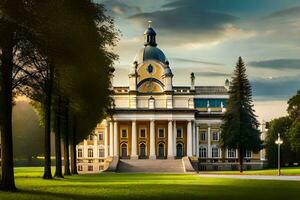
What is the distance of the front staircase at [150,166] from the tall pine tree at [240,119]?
432 inches

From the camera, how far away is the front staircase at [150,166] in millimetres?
95562

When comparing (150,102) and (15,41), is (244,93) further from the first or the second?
(15,41)

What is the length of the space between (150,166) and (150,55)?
84.8ft

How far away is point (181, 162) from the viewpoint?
103 metres

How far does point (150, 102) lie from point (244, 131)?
27383 millimetres

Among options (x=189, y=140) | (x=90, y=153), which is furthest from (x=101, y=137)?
(x=189, y=140)

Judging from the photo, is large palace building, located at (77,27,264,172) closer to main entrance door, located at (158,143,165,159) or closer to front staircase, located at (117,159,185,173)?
main entrance door, located at (158,143,165,159)

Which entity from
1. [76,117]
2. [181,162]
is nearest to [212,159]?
[181,162]

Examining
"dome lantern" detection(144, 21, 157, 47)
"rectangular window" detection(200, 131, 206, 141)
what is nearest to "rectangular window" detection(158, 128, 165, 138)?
"rectangular window" detection(200, 131, 206, 141)

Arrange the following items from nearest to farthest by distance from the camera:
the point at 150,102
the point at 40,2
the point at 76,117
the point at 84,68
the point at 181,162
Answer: the point at 40,2
the point at 84,68
the point at 76,117
the point at 181,162
the point at 150,102

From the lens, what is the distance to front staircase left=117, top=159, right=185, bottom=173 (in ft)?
314

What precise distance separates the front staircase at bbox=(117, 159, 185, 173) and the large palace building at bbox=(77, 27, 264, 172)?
5.01 m

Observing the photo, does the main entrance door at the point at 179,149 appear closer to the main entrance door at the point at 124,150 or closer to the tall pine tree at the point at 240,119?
the main entrance door at the point at 124,150

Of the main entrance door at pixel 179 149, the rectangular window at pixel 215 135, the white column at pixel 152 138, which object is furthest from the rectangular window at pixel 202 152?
the white column at pixel 152 138
